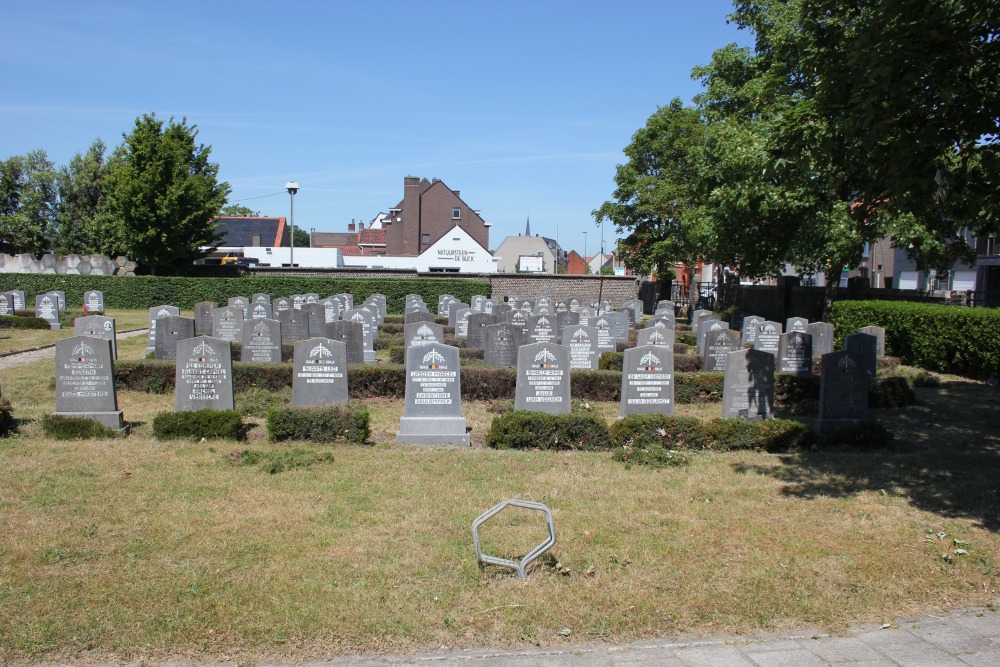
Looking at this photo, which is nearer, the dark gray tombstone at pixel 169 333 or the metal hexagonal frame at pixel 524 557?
the metal hexagonal frame at pixel 524 557

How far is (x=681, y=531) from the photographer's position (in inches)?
287

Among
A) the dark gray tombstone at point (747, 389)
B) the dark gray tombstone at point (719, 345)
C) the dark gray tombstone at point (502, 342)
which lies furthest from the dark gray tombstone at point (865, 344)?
the dark gray tombstone at point (502, 342)

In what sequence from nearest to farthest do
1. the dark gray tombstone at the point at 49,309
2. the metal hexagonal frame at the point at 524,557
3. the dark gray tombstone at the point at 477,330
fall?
the metal hexagonal frame at the point at 524,557 → the dark gray tombstone at the point at 477,330 → the dark gray tombstone at the point at 49,309

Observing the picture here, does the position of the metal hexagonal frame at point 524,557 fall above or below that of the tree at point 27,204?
below

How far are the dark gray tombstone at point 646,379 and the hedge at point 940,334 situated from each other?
10.7 m

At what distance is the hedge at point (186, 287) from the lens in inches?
1547

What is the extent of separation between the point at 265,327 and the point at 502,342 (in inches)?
211

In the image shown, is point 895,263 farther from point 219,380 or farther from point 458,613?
point 458,613

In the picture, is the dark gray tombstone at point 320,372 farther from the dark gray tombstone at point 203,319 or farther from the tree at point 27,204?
the tree at point 27,204

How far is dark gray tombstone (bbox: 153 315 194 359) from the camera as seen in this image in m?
18.5

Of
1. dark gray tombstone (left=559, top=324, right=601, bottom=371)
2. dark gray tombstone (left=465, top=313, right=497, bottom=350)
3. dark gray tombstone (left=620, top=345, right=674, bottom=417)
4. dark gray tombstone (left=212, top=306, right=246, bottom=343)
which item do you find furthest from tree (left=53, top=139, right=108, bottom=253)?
dark gray tombstone (left=620, top=345, right=674, bottom=417)

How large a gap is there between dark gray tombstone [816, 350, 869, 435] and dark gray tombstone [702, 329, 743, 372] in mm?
5346

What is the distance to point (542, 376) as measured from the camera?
12.5 metres

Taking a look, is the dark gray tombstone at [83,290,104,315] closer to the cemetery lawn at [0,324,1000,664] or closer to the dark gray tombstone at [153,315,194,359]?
the dark gray tombstone at [153,315,194,359]
